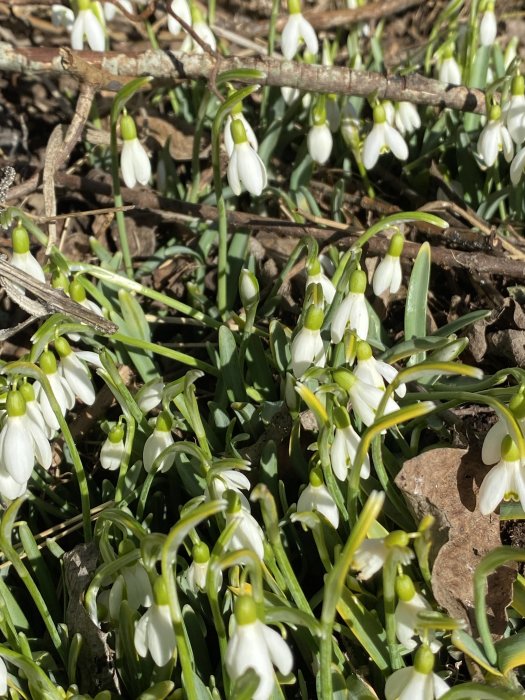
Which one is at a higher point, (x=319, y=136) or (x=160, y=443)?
(x=319, y=136)

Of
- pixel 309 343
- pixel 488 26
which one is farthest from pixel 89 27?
pixel 309 343

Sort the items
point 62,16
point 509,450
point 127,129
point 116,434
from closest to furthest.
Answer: point 509,450
point 116,434
point 127,129
point 62,16

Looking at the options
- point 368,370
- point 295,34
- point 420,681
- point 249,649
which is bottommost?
point 420,681

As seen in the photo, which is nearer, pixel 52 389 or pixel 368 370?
pixel 368 370


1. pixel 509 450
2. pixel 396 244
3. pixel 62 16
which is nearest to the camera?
pixel 509 450

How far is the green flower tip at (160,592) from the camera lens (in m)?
1.24

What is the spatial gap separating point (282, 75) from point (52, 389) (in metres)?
1.28

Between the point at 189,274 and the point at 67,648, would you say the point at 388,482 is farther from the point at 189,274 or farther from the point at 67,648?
the point at 189,274

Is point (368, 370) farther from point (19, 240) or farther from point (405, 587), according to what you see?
point (19, 240)

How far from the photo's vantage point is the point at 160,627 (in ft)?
4.21

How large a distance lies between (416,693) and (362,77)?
177 centimetres

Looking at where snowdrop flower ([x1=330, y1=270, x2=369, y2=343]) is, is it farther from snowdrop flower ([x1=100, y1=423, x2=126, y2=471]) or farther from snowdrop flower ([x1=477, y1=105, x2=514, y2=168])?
snowdrop flower ([x1=477, y1=105, x2=514, y2=168])

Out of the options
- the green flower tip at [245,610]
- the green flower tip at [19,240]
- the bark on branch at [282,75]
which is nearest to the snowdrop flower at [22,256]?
the green flower tip at [19,240]

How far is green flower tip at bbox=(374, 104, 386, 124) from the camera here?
2316 mm
